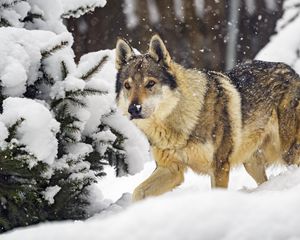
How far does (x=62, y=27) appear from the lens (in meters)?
5.58

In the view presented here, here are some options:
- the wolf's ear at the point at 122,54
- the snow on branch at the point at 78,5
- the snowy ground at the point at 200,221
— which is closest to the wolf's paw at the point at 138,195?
the wolf's ear at the point at 122,54

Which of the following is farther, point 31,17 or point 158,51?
point 158,51

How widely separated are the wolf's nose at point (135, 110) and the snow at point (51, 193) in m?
0.95

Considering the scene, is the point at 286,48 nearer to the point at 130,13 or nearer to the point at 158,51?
the point at 130,13

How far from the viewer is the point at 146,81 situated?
5.66m

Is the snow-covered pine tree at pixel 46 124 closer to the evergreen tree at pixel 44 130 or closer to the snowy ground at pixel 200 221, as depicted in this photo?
the evergreen tree at pixel 44 130

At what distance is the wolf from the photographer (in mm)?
5645

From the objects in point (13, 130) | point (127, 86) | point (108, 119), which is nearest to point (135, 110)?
point (108, 119)

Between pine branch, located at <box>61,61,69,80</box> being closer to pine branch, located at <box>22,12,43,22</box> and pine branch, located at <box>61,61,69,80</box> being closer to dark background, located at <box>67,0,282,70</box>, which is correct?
pine branch, located at <box>22,12,43,22</box>

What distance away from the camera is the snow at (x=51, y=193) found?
4.71 metres

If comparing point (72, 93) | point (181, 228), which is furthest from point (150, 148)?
point (181, 228)

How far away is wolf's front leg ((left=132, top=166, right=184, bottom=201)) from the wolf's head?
487 millimetres

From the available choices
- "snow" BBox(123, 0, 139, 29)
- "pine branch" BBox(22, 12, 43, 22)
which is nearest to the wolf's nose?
"pine branch" BBox(22, 12, 43, 22)

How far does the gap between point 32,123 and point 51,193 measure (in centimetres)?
59
